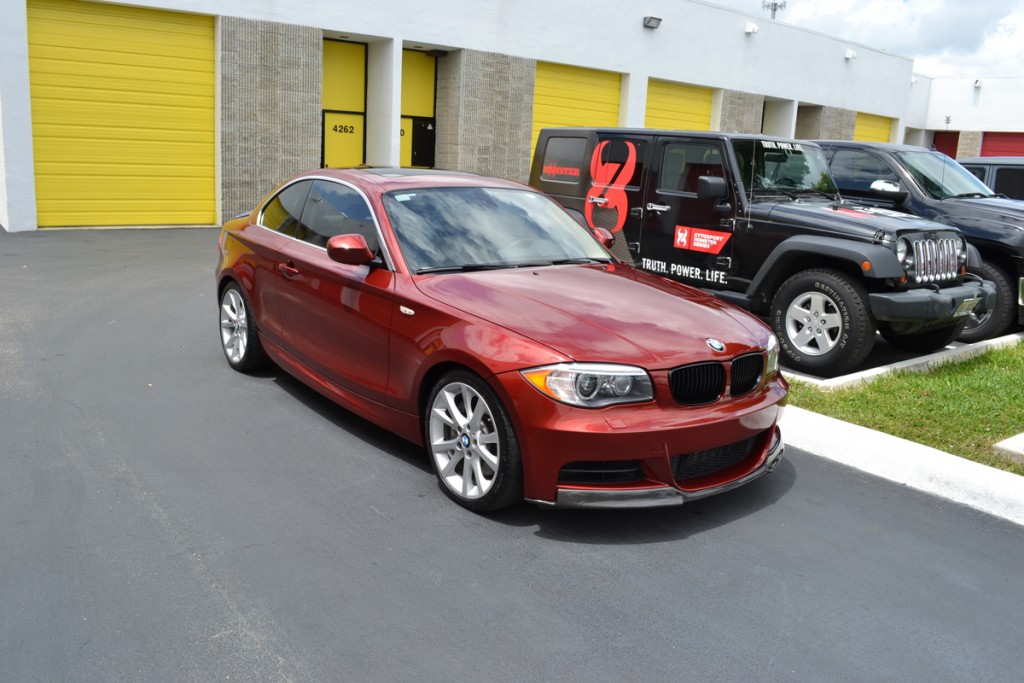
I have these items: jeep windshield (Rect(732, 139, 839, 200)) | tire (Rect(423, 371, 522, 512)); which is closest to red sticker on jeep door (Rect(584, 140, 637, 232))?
jeep windshield (Rect(732, 139, 839, 200))

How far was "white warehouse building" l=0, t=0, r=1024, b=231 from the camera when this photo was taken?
15.4m

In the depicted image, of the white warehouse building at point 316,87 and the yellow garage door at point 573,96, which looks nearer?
the white warehouse building at point 316,87

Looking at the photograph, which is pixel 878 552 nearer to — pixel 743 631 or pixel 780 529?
pixel 780 529

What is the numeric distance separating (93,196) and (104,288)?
6.70m

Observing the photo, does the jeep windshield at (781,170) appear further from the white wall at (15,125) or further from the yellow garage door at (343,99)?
the yellow garage door at (343,99)

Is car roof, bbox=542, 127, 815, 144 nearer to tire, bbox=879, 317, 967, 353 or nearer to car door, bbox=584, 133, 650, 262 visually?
car door, bbox=584, 133, 650, 262

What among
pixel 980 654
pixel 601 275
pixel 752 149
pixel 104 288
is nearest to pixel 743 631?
pixel 980 654

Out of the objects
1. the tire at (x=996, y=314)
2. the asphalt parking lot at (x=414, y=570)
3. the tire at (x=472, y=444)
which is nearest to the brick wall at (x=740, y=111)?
the tire at (x=996, y=314)

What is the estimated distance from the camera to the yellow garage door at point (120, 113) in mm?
15195

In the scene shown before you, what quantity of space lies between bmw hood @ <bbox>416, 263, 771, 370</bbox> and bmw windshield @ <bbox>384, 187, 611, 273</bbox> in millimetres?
176

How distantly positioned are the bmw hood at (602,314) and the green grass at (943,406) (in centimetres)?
172

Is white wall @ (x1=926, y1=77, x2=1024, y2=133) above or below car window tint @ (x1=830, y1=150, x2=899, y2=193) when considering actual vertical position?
above

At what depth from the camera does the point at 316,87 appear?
18.4m

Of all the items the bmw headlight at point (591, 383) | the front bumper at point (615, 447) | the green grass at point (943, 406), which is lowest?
the green grass at point (943, 406)
